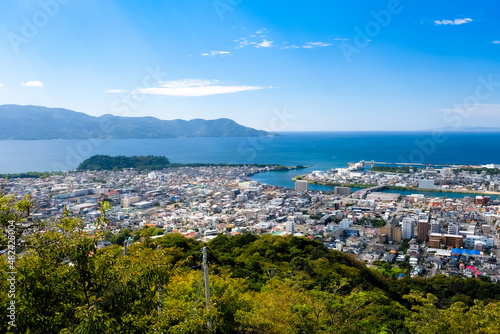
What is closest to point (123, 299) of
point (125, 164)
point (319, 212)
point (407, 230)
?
point (407, 230)

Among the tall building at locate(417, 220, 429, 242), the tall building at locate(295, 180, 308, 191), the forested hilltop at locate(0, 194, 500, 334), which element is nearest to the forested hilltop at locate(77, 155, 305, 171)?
the tall building at locate(295, 180, 308, 191)

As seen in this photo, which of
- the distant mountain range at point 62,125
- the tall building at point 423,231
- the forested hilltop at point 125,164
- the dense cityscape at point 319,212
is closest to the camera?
the dense cityscape at point 319,212

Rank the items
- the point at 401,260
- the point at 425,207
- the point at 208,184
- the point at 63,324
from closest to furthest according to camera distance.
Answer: the point at 63,324
the point at 401,260
the point at 425,207
the point at 208,184

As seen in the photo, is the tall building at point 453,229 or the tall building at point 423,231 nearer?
the tall building at point 423,231

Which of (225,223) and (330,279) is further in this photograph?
(225,223)

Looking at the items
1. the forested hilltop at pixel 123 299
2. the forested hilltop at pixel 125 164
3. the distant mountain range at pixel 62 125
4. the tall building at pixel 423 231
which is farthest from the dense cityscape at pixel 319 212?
the distant mountain range at pixel 62 125

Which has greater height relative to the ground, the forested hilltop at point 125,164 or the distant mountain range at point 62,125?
the distant mountain range at point 62,125

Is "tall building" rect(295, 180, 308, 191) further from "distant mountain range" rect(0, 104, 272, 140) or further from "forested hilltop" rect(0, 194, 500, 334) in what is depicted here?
"distant mountain range" rect(0, 104, 272, 140)

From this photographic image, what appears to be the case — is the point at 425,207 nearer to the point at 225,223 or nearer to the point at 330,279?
the point at 225,223

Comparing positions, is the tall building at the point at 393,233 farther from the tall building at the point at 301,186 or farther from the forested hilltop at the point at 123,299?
the tall building at the point at 301,186

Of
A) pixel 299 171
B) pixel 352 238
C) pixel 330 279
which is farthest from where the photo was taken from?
pixel 299 171

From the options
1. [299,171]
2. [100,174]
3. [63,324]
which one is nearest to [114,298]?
[63,324]
